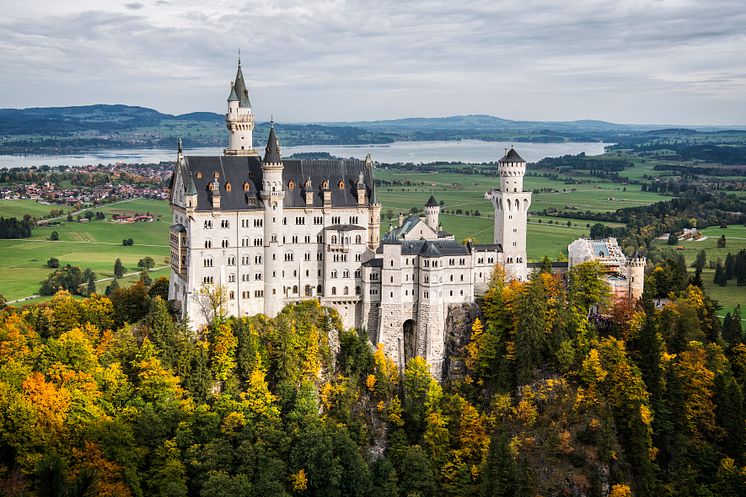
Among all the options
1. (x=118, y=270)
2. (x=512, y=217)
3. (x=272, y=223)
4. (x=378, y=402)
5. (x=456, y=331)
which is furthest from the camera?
(x=118, y=270)

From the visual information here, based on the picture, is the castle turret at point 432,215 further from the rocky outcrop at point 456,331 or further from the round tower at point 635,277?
the round tower at point 635,277

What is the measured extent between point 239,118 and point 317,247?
50.4ft

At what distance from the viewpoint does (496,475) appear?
63375 mm

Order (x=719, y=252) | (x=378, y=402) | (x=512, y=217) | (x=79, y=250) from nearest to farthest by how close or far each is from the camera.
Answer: (x=378, y=402), (x=512, y=217), (x=79, y=250), (x=719, y=252)

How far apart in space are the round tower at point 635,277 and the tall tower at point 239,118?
38.5m

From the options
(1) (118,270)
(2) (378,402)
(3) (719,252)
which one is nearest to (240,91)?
(2) (378,402)

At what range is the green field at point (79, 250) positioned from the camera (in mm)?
127288

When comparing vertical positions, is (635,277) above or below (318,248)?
below

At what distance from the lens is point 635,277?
81.5 meters

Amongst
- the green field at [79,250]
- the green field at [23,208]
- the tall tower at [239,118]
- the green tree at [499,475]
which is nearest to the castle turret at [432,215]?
the tall tower at [239,118]

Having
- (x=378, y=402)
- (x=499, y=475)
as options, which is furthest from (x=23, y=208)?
(x=499, y=475)

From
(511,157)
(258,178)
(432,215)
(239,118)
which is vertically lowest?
Answer: (432,215)

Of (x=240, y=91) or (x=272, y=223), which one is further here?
(x=240, y=91)

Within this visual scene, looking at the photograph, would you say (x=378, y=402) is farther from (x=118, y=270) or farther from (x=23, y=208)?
(x=23, y=208)
